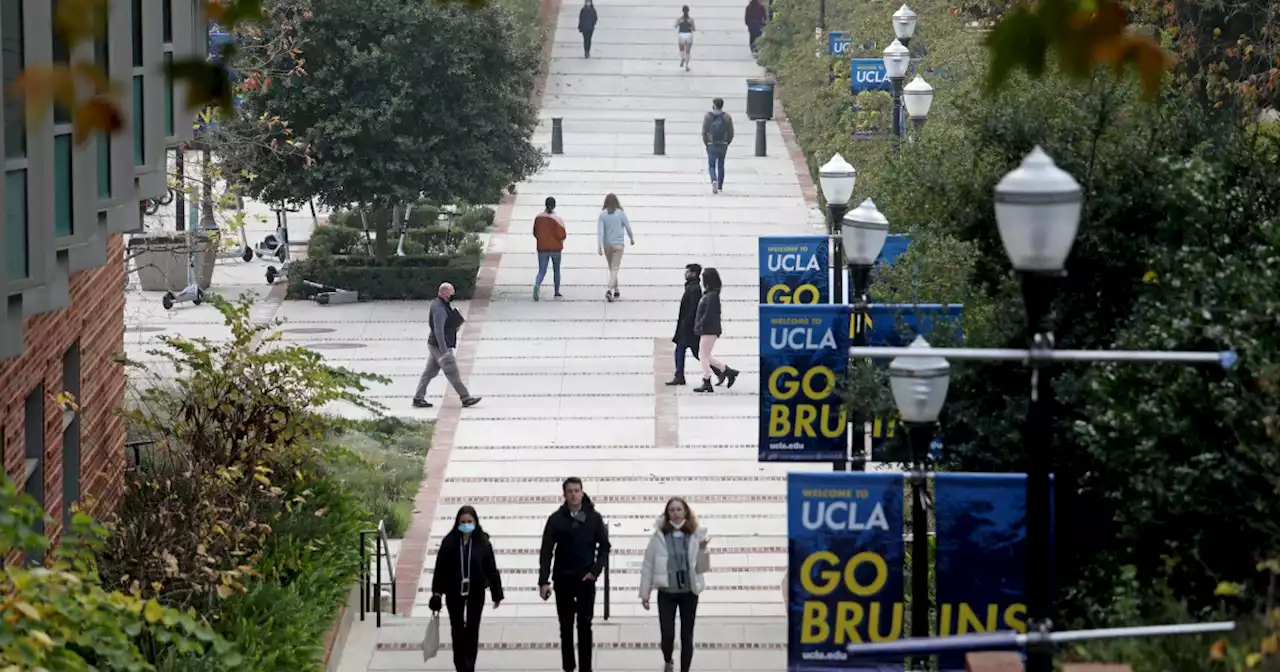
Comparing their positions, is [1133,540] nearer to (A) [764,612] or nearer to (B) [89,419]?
(A) [764,612]

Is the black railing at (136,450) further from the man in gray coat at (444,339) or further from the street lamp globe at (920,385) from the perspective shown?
the street lamp globe at (920,385)

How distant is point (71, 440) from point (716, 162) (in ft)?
76.3

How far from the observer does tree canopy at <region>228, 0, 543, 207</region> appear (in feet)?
97.2

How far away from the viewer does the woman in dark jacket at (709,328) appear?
24188mm

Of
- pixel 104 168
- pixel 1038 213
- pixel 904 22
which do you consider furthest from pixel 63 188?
pixel 904 22

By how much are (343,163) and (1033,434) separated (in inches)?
890

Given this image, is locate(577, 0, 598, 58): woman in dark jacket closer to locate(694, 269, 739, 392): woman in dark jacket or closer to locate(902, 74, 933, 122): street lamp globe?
locate(694, 269, 739, 392): woman in dark jacket

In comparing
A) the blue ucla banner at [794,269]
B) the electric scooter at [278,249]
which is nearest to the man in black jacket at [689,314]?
the blue ucla banner at [794,269]

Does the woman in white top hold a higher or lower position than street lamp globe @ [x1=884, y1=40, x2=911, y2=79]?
higher

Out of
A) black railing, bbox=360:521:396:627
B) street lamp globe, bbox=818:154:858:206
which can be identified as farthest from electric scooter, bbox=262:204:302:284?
street lamp globe, bbox=818:154:858:206

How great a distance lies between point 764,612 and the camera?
1731 cm

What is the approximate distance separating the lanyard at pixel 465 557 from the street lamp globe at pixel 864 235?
3210 mm

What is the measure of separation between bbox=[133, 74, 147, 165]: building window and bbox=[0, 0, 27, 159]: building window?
3.04m

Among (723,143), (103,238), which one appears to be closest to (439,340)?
(103,238)
